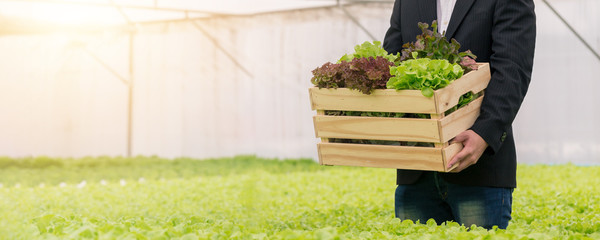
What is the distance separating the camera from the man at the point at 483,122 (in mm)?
2801

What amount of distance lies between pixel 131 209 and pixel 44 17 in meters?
7.19

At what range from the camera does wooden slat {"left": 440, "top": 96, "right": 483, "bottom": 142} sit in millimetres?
2646

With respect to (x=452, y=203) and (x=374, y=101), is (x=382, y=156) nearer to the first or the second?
(x=374, y=101)

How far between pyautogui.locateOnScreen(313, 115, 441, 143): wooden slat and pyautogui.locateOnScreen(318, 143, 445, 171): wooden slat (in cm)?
4

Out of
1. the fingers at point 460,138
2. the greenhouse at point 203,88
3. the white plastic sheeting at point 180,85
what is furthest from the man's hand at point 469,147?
the white plastic sheeting at point 180,85

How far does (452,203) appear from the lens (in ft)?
10.1

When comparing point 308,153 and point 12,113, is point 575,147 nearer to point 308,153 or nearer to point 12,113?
point 308,153

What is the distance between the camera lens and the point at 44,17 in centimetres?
1249

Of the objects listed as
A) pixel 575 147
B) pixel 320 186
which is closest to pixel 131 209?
pixel 320 186

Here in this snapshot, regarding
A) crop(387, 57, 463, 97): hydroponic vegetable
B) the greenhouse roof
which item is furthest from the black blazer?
the greenhouse roof

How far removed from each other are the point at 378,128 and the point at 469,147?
37 cm

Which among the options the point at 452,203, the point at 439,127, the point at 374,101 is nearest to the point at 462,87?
the point at 439,127

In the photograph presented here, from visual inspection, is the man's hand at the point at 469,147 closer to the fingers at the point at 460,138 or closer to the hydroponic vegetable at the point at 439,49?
the fingers at the point at 460,138

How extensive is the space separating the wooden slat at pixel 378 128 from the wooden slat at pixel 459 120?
0.13 ft
